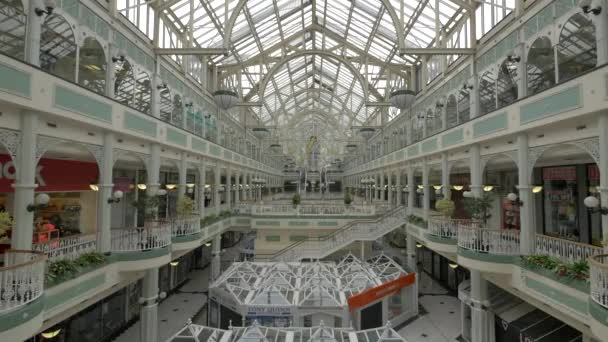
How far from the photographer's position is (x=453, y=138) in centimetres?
1434

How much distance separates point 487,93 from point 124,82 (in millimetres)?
14180

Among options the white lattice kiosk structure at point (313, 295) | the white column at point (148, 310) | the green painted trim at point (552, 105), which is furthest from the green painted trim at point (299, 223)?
the green painted trim at point (552, 105)

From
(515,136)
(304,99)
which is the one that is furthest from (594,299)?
(304,99)

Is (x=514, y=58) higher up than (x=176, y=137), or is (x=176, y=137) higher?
(x=514, y=58)

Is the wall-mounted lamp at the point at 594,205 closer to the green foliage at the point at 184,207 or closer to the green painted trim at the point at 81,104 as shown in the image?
the green painted trim at the point at 81,104

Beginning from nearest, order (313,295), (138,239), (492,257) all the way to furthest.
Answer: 1. (492,257)
2. (138,239)
3. (313,295)

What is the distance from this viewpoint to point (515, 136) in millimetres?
10445

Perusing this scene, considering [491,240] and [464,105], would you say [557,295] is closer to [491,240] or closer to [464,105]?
[491,240]

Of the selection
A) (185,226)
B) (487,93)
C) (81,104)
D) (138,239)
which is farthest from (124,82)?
(487,93)

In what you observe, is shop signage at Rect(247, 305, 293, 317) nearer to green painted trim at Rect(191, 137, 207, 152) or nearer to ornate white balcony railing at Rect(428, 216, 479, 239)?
ornate white balcony railing at Rect(428, 216, 479, 239)

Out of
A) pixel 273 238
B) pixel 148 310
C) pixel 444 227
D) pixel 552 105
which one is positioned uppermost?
pixel 552 105

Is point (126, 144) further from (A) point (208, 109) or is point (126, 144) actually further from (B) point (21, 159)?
(A) point (208, 109)

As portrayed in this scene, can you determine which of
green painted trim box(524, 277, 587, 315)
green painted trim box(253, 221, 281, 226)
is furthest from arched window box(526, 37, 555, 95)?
green painted trim box(253, 221, 281, 226)

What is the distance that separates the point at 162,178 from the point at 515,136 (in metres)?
21.4
